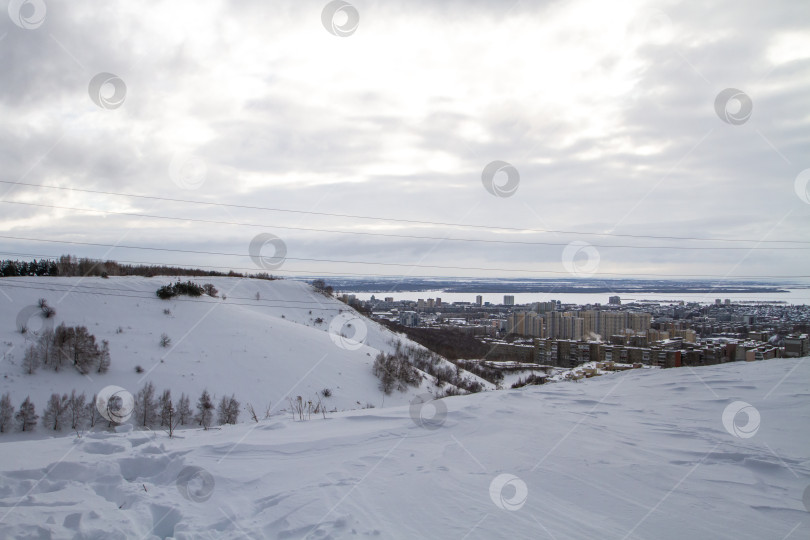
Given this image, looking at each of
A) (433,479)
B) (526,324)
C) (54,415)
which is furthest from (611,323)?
(54,415)

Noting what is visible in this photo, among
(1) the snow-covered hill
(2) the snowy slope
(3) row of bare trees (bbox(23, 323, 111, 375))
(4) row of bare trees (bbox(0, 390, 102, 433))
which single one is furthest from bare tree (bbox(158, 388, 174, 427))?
(2) the snowy slope

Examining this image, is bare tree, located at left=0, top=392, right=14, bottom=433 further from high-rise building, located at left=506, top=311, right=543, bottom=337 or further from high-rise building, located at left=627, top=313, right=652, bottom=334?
high-rise building, located at left=506, top=311, right=543, bottom=337

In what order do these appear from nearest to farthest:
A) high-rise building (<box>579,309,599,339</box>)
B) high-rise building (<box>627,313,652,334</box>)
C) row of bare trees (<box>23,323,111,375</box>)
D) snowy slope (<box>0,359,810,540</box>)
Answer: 1. snowy slope (<box>0,359,810,540</box>)
2. row of bare trees (<box>23,323,111,375</box>)
3. high-rise building (<box>627,313,652,334</box>)
4. high-rise building (<box>579,309,599,339</box>)

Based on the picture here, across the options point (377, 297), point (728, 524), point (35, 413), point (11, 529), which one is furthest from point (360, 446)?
point (377, 297)

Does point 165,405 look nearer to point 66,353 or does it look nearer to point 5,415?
point 5,415

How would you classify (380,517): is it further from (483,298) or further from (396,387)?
(483,298)
